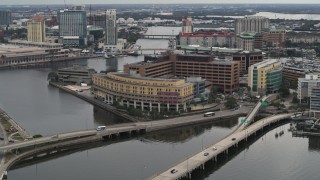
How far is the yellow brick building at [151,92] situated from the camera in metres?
15.2

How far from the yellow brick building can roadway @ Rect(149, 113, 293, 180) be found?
2.26m

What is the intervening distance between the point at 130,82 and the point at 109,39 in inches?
668

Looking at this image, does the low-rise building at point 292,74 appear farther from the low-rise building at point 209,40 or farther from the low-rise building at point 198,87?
the low-rise building at point 209,40

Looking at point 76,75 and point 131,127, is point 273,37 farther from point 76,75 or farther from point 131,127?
point 131,127

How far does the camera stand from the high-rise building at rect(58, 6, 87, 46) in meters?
34.2

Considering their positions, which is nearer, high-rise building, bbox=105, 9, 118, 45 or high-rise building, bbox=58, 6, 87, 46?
high-rise building, bbox=105, 9, 118, 45

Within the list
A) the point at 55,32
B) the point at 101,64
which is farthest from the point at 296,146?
the point at 55,32

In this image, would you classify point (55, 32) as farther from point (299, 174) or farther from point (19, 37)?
point (299, 174)

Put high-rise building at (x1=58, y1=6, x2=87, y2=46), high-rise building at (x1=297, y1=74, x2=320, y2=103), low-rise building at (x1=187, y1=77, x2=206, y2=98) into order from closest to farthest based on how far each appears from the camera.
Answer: high-rise building at (x1=297, y1=74, x2=320, y2=103) → low-rise building at (x1=187, y1=77, x2=206, y2=98) → high-rise building at (x1=58, y1=6, x2=87, y2=46)

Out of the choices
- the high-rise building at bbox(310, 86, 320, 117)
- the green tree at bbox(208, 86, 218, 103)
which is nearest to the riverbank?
the green tree at bbox(208, 86, 218, 103)

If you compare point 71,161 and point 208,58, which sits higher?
point 208,58

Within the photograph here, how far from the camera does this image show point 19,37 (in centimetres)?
3834

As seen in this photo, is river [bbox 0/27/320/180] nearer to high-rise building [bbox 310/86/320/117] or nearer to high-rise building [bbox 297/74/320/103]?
high-rise building [bbox 310/86/320/117]

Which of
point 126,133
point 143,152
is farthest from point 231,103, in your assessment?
point 143,152
